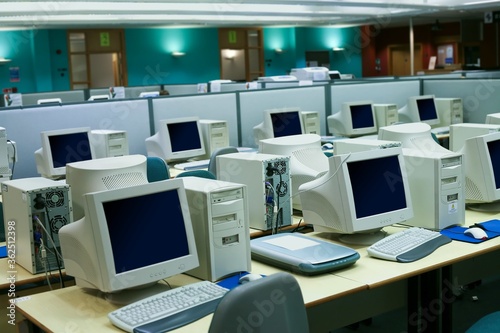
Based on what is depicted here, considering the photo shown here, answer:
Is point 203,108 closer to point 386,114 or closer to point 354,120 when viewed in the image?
point 354,120

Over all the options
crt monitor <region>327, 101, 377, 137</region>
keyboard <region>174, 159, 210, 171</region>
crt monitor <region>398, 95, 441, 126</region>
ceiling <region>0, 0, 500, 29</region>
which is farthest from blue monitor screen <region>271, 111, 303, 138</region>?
ceiling <region>0, 0, 500, 29</region>

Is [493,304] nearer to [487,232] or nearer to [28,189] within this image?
[487,232]

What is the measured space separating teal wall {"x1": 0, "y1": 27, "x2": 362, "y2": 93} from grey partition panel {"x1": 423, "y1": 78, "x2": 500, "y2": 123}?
9.19 metres

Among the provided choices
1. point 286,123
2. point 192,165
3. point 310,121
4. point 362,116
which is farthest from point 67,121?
point 362,116

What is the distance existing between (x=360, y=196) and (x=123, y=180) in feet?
3.58

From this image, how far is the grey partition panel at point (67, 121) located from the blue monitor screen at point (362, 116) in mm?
2394

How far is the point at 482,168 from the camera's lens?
11.6 feet

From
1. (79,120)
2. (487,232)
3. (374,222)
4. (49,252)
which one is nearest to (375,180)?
(374,222)

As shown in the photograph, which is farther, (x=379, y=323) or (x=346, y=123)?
(x=346, y=123)

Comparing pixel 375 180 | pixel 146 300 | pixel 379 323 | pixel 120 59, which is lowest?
pixel 379 323

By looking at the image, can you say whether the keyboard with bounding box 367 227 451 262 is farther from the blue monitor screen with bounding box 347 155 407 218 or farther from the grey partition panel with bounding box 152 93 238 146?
the grey partition panel with bounding box 152 93 238 146

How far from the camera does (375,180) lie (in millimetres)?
3096

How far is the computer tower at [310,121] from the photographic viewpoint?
7062 mm

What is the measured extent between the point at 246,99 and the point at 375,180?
13.7 ft
